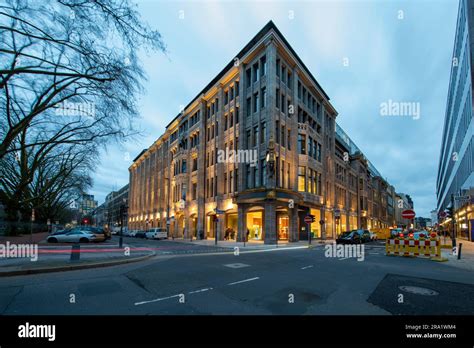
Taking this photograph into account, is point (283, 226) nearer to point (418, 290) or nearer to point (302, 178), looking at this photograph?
point (302, 178)

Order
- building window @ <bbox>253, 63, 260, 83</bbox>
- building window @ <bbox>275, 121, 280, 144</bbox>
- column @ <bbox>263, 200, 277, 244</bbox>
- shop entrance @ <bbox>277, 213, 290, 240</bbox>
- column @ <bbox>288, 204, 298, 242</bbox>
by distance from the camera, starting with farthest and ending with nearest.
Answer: building window @ <bbox>253, 63, 260, 83</bbox> → shop entrance @ <bbox>277, 213, 290, 240</bbox> → column @ <bbox>288, 204, 298, 242</bbox> → building window @ <bbox>275, 121, 280, 144</bbox> → column @ <bbox>263, 200, 277, 244</bbox>

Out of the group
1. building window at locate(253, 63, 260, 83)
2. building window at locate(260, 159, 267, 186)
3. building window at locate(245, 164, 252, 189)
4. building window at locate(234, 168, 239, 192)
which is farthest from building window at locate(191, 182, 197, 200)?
building window at locate(253, 63, 260, 83)

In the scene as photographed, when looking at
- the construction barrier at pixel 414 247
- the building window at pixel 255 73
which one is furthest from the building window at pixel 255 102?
the construction barrier at pixel 414 247

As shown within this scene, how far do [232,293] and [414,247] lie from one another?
49.1 ft

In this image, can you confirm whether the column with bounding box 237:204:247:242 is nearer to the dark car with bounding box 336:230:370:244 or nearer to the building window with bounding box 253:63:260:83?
the dark car with bounding box 336:230:370:244

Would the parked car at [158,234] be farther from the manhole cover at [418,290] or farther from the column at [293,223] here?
the manhole cover at [418,290]

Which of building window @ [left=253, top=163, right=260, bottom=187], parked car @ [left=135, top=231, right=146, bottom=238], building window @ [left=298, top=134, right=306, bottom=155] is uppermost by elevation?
building window @ [left=298, top=134, right=306, bottom=155]

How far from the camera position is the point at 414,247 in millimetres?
16641

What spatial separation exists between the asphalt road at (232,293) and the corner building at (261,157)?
631 inches

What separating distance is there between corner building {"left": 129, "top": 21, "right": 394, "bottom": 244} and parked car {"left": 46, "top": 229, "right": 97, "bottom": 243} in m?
12.5

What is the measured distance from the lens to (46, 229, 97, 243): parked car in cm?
2525

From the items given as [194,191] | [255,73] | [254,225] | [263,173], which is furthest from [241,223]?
[255,73]
